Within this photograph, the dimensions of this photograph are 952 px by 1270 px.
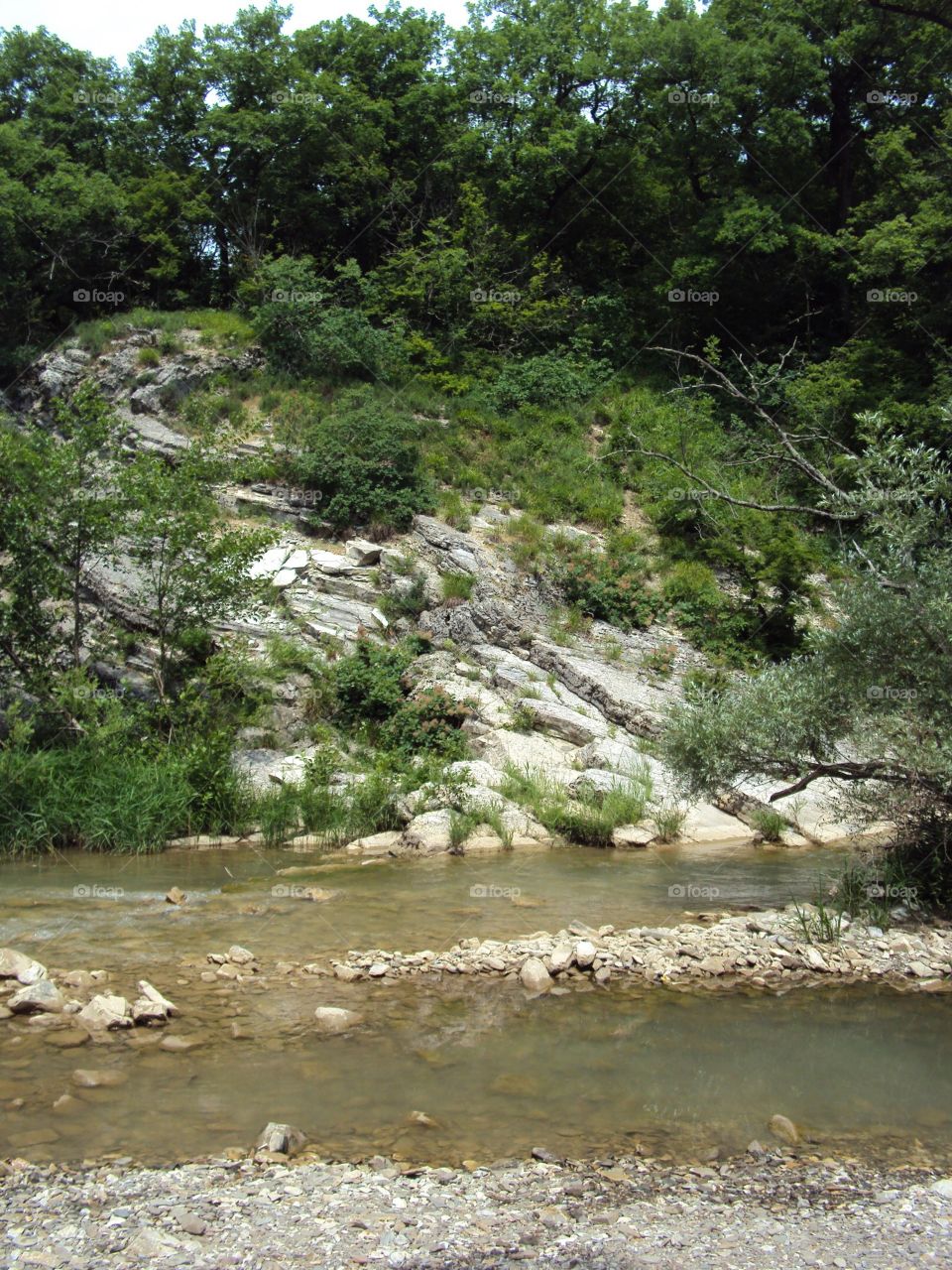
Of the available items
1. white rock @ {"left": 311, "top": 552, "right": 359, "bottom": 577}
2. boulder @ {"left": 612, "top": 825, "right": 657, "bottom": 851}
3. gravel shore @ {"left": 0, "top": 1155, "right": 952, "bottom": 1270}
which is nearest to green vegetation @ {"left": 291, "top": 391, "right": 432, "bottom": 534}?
white rock @ {"left": 311, "top": 552, "right": 359, "bottom": 577}

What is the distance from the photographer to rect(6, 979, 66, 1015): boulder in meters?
6.74

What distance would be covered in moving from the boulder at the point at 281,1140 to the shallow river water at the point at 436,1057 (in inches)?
3.9

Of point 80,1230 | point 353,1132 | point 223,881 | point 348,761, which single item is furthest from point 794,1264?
point 348,761

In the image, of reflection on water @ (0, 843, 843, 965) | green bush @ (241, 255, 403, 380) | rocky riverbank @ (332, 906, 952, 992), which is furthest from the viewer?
green bush @ (241, 255, 403, 380)

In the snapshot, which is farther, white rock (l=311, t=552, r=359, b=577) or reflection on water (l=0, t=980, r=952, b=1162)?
white rock (l=311, t=552, r=359, b=577)

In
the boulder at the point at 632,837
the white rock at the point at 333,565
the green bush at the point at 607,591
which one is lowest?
the boulder at the point at 632,837

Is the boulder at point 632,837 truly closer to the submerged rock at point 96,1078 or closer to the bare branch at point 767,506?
the bare branch at point 767,506

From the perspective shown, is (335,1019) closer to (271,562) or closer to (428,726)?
(428,726)

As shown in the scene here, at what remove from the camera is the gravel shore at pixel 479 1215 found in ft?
13.2

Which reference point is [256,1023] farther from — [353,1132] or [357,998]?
[353,1132]

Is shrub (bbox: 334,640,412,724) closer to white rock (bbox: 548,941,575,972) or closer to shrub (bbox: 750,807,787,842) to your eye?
shrub (bbox: 750,807,787,842)

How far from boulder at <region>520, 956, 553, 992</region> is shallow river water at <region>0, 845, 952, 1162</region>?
0.12m

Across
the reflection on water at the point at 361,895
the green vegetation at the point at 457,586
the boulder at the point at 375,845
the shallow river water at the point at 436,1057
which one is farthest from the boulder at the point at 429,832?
the green vegetation at the point at 457,586

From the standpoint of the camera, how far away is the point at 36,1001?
676 cm
